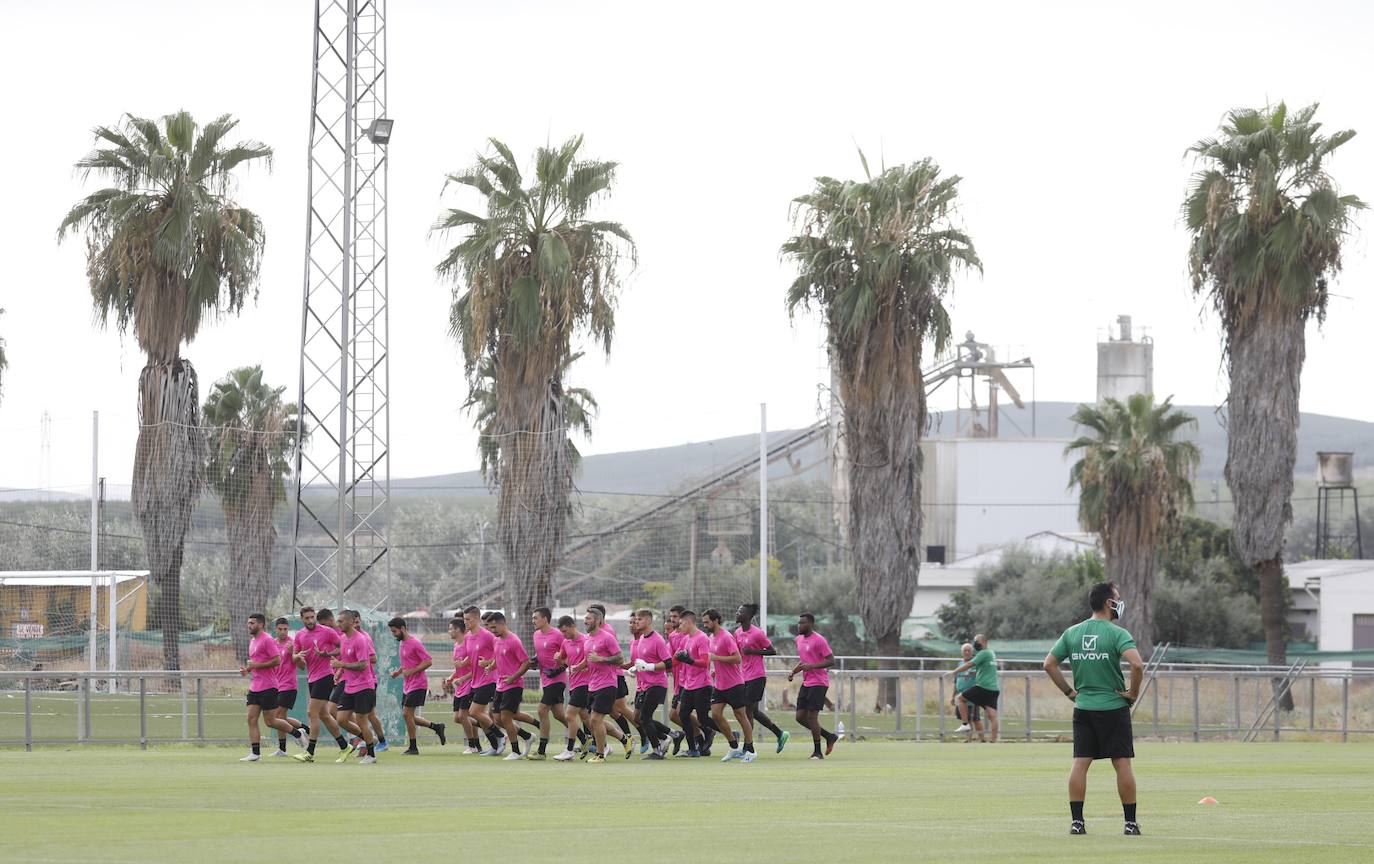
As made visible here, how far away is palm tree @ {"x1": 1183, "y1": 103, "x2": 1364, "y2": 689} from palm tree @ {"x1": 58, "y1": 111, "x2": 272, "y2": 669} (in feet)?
71.9

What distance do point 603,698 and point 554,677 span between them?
964 mm

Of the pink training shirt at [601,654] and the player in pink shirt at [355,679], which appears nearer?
the pink training shirt at [601,654]

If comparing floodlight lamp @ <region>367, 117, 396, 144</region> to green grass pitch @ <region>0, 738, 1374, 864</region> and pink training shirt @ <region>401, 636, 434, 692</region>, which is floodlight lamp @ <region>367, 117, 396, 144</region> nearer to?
pink training shirt @ <region>401, 636, 434, 692</region>

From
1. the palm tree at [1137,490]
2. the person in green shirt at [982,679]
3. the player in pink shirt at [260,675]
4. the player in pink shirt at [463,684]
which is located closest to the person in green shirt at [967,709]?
the person in green shirt at [982,679]

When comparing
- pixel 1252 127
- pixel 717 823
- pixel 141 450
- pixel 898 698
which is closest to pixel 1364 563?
pixel 1252 127

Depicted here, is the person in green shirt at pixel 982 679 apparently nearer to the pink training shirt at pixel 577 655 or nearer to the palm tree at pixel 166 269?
the pink training shirt at pixel 577 655

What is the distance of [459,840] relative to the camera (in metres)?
11.5

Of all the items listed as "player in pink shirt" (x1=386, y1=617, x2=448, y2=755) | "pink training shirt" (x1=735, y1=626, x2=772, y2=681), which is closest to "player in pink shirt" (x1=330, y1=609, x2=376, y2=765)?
"player in pink shirt" (x1=386, y1=617, x2=448, y2=755)

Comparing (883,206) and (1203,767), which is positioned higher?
(883,206)

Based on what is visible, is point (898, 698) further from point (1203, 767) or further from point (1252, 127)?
point (1252, 127)

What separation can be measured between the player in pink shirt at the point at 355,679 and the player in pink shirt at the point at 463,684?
4.87ft

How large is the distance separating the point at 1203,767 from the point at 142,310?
89.1 feet

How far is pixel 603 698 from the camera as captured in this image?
71.9 feet

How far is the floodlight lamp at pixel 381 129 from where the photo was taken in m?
30.5
